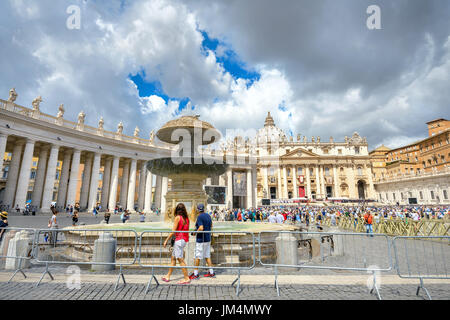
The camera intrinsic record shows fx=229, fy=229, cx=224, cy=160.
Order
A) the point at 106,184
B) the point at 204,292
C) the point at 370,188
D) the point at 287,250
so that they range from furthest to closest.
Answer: the point at 370,188, the point at 106,184, the point at 287,250, the point at 204,292

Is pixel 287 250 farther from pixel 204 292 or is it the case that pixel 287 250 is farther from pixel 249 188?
pixel 249 188

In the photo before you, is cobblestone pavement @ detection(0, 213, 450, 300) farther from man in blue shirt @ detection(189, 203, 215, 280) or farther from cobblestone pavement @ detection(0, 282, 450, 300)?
man in blue shirt @ detection(189, 203, 215, 280)

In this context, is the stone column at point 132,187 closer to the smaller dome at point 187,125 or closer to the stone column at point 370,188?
the smaller dome at point 187,125

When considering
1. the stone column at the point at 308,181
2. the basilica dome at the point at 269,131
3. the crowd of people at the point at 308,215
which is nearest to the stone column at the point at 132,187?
the crowd of people at the point at 308,215

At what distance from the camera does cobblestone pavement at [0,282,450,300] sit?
3.94 meters

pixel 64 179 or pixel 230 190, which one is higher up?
pixel 64 179

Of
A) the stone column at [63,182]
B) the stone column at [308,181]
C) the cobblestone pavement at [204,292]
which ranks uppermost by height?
the stone column at [308,181]

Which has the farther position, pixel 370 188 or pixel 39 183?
pixel 370 188

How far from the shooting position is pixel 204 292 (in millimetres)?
4188

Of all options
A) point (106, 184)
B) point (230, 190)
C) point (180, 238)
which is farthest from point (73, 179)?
point (180, 238)

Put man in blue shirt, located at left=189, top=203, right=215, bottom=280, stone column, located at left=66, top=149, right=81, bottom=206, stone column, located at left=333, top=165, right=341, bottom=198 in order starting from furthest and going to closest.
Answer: stone column, located at left=333, top=165, right=341, bottom=198 → stone column, located at left=66, top=149, right=81, bottom=206 → man in blue shirt, located at left=189, top=203, right=215, bottom=280

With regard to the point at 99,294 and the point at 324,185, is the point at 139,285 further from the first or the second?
the point at 324,185

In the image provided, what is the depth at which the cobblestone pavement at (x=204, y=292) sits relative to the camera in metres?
3.94

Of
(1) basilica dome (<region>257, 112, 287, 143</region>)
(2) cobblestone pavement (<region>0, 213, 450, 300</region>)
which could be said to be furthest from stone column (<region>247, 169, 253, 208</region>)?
(1) basilica dome (<region>257, 112, 287, 143</region>)
